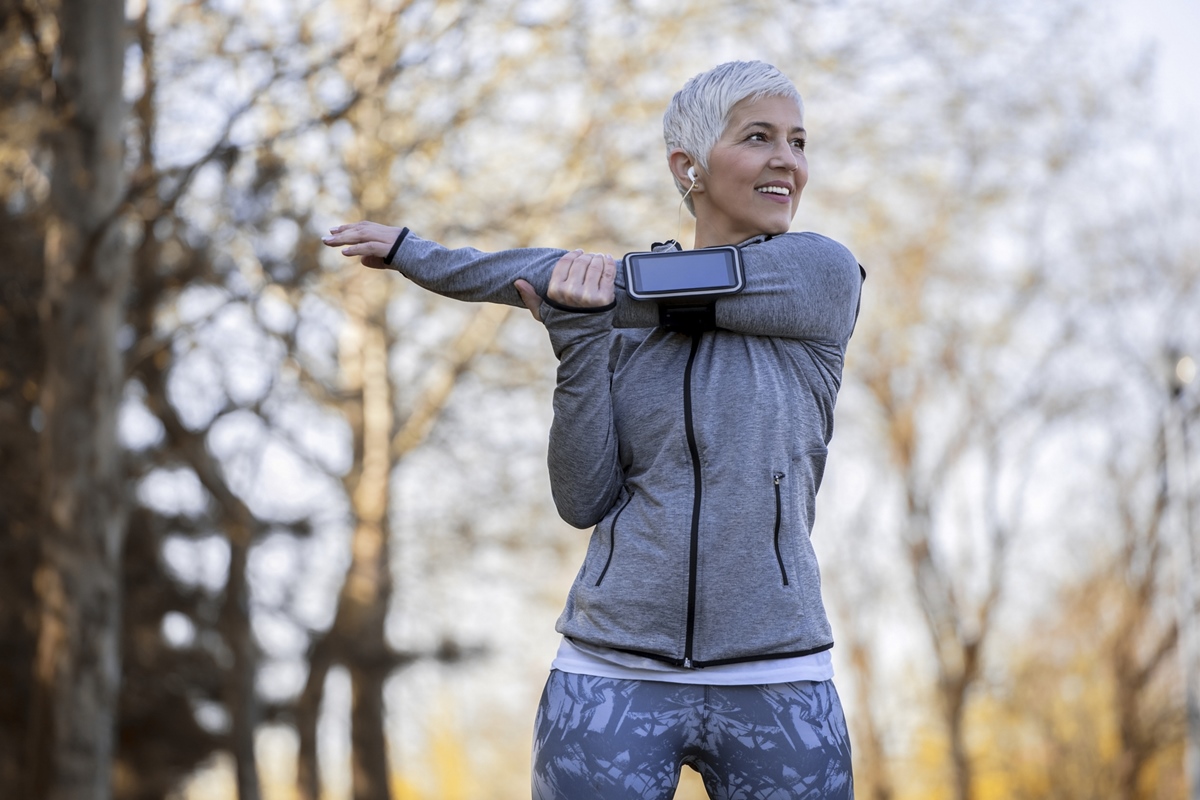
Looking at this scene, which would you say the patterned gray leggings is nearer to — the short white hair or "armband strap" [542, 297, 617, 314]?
"armband strap" [542, 297, 617, 314]

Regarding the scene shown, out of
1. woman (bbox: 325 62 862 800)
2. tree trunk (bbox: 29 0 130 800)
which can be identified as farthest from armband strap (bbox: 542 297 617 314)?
tree trunk (bbox: 29 0 130 800)

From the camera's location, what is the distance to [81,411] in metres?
6.91

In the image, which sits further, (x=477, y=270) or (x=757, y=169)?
(x=757, y=169)

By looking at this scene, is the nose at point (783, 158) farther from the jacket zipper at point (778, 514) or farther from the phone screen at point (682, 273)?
the jacket zipper at point (778, 514)

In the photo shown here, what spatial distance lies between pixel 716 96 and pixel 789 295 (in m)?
0.37

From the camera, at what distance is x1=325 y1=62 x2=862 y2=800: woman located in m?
1.84

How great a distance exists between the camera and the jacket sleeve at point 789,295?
1914 mm

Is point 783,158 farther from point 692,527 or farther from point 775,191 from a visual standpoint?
point 692,527

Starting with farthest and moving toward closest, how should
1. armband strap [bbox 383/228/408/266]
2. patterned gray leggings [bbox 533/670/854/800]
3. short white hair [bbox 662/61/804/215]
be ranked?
1. short white hair [bbox 662/61/804/215]
2. armband strap [bbox 383/228/408/266]
3. patterned gray leggings [bbox 533/670/854/800]

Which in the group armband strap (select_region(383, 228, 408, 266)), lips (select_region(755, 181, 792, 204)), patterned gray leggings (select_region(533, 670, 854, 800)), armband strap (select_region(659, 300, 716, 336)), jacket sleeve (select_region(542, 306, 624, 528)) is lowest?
patterned gray leggings (select_region(533, 670, 854, 800))

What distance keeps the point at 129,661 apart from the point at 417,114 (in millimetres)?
5377

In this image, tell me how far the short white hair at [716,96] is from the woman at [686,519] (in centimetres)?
21

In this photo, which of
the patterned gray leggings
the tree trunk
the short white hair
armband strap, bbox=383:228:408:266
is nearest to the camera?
the patterned gray leggings

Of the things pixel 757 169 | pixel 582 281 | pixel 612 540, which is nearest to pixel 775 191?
pixel 757 169
